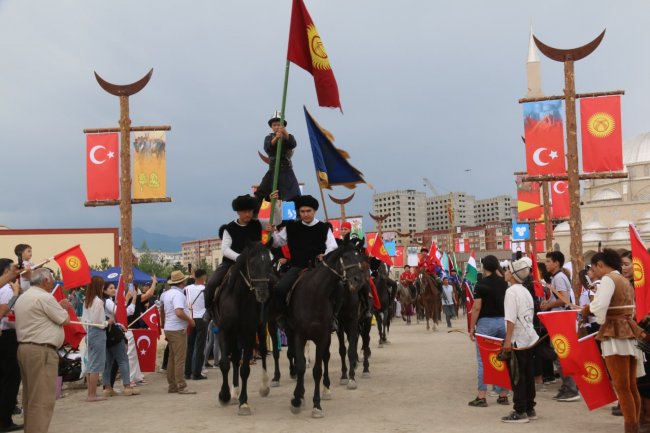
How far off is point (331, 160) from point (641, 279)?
6864 millimetres

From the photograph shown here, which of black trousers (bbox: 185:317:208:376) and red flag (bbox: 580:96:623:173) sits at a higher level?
red flag (bbox: 580:96:623:173)

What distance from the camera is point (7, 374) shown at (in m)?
8.79

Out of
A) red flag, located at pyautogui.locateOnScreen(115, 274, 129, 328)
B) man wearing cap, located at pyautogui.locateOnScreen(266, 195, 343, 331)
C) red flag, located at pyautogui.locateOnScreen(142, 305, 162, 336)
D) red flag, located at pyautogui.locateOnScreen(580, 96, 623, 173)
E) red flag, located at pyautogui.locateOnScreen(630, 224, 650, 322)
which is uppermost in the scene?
red flag, located at pyautogui.locateOnScreen(580, 96, 623, 173)

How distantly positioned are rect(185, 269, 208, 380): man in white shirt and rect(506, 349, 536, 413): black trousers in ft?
23.6

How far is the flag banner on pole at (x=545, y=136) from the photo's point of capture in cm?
1695

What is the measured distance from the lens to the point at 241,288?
9617 mm

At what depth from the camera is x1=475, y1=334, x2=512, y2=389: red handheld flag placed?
30.1ft

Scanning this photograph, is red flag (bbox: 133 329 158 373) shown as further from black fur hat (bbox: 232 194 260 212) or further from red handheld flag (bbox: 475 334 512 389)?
red handheld flag (bbox: 475 334 512 389)

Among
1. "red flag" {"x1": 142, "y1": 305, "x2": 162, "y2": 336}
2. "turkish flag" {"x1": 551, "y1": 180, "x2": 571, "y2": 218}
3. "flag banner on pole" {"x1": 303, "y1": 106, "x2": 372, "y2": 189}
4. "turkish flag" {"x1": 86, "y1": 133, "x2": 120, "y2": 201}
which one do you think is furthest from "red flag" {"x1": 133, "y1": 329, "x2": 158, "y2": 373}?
"turkish flag" {"x1": 551, "y1": 180, "x2": 571, "y2": 218}

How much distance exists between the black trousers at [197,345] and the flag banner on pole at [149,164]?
4287 millimetres

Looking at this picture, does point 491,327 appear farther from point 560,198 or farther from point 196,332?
point 560,198

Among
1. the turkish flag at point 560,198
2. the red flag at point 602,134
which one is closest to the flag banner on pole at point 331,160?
the red flag at point 602,134

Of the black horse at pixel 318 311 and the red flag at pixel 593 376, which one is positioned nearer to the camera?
the red flag at pixel 593 376

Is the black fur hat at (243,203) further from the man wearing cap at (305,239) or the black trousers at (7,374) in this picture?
the black trousers at (7,374)
